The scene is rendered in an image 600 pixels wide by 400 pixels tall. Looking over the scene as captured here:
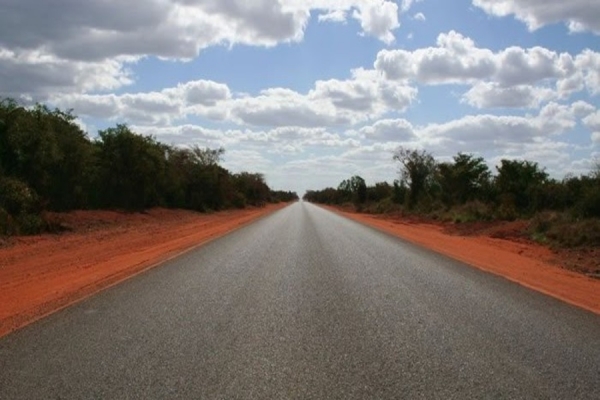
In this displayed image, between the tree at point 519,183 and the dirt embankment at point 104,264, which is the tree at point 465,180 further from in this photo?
the dirt embankment at point 104,264

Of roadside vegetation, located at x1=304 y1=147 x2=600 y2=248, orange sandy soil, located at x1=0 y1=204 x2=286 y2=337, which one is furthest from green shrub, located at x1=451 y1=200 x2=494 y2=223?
orange sandy soil, located at x1=0 y1=204 x2=286 y2=337

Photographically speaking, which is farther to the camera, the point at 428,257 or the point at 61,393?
the point at 428,257

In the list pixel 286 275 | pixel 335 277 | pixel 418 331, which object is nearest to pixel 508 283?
pixel 335 277

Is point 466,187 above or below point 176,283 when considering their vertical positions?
above

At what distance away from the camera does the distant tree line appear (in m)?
25.8

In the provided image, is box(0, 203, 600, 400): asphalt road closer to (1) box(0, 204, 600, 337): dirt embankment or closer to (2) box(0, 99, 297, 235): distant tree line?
(1) box(0, 204, 600, 337): dirt embankment

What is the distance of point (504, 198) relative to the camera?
39688 mm

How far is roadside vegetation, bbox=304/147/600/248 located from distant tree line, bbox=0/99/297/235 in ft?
68.2

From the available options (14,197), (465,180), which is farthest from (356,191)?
(14,197)

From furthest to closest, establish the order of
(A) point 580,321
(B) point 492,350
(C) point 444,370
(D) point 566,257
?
(D) point 566,257 → (A) point 580,321 → (B) point 492,350 → (C) point 444,370

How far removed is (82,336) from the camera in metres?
7.42

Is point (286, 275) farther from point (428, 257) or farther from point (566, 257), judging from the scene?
point (566, 257)

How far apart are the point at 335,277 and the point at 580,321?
5.39 m

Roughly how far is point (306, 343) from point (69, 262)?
37.0 feet
